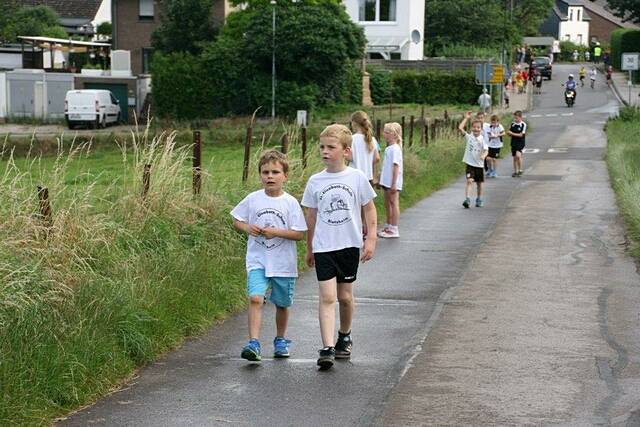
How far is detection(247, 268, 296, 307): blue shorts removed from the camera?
8492 millimetres

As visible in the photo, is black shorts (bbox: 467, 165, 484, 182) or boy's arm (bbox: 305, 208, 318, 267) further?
black shorts (bbox: 467, 165, 484, 182)

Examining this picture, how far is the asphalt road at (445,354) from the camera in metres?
7.21

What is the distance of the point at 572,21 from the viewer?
157 meters

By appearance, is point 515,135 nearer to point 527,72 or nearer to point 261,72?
point 261,72

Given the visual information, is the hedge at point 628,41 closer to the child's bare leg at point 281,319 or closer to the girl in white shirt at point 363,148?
the girl in white shirt at point 363,148

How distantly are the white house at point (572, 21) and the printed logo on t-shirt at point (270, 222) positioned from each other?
496 feet

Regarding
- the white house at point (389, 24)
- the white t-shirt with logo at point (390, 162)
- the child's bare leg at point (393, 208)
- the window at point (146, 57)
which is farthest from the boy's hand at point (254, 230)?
the white house at point (389, 24)

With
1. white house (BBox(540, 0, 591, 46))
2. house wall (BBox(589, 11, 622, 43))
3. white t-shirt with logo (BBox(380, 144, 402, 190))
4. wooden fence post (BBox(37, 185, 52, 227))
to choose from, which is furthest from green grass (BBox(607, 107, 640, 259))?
house wall (BBox(589, 11, 622, 43))

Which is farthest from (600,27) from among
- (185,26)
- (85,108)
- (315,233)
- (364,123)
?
(315,233)

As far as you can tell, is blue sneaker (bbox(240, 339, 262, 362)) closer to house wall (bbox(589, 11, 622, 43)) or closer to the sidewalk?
the sidewalk

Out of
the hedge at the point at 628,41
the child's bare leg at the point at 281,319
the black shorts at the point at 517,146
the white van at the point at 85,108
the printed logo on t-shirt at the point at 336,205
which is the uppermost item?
the hedge at the point at 628,41

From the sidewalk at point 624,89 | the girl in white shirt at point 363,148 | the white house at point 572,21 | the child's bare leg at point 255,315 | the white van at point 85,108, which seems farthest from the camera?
the white house at point 572,21

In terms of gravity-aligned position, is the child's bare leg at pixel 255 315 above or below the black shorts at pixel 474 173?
above

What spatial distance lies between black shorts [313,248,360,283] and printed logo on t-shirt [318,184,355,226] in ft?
0.69
